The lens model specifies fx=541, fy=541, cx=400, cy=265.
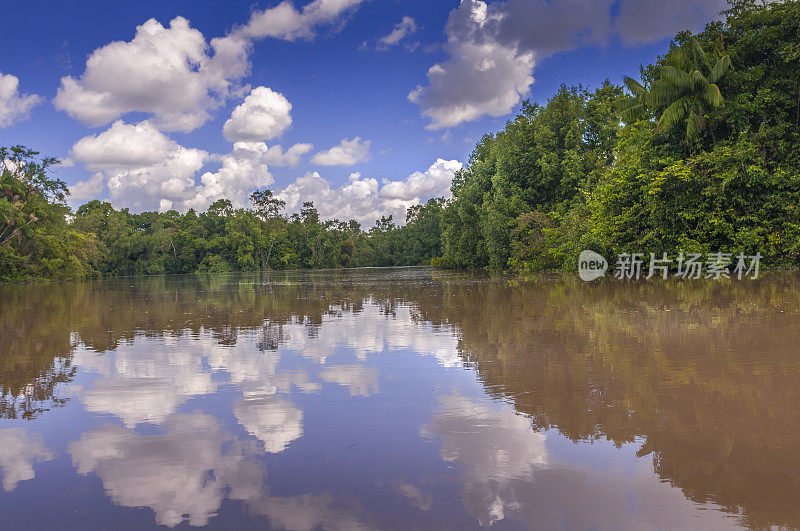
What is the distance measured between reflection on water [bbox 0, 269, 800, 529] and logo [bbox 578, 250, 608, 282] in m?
14.3

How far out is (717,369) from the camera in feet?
18.2

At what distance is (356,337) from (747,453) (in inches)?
242

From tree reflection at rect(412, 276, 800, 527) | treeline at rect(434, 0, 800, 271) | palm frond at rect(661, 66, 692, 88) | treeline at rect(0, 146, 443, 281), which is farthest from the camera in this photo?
treeline at rect(0, 146, 443, 281)

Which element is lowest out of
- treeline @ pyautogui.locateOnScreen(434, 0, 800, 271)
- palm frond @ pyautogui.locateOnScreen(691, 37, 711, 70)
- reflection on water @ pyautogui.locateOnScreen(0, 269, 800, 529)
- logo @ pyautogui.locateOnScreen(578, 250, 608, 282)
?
reflection on water @ pyautogui.locateOnScreen(0, 269, 800, 529)

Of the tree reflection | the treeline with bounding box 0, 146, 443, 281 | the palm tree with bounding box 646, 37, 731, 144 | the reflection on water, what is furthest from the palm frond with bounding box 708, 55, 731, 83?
the treeline with bounding box 0, 146, 443, 281

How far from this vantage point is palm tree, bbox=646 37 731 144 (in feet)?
62.5

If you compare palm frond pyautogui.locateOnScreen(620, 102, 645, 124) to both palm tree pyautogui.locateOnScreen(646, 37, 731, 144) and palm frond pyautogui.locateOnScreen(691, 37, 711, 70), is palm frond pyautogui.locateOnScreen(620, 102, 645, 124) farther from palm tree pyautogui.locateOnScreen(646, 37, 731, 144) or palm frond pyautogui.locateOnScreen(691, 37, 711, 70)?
palm frond pyautogui.locateOnScreen(691, 37, 711, 70)

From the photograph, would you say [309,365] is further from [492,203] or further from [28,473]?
[492,203]

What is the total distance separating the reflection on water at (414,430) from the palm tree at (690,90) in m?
13.2

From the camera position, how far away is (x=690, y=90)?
19.8 metres

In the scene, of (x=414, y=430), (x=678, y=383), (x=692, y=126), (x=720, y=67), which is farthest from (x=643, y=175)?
(x=414, y=430)

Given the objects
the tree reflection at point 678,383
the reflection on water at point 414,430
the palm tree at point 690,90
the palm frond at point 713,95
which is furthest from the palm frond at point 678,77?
the reflection on water at point 414,430

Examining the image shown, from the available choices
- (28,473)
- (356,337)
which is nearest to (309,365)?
(356,337)

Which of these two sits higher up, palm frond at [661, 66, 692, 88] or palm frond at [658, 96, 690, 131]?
palm frond at [661, 66, 692, 88]
